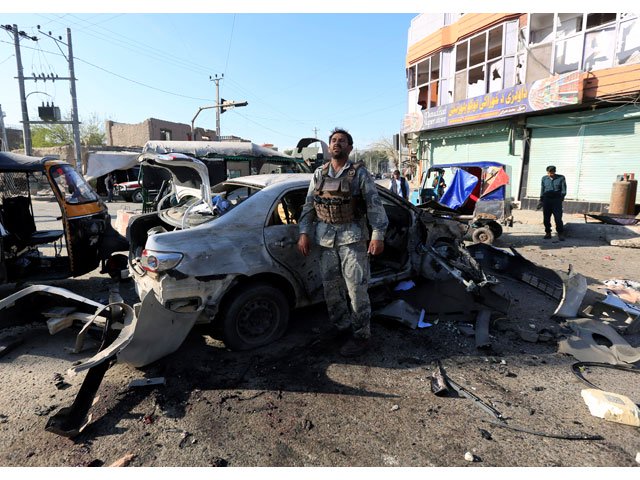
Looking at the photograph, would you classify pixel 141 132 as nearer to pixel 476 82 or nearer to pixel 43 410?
pixel 476 82

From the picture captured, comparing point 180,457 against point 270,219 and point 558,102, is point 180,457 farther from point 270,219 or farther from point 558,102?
point 558,102

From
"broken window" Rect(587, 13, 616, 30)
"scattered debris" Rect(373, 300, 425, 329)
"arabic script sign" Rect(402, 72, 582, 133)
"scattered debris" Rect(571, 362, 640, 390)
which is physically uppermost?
"broken window" Rect(587, 13, 616, 30)

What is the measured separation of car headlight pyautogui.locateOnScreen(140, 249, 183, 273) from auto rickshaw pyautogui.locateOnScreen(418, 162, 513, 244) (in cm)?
574

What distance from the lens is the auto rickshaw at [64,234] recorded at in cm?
450

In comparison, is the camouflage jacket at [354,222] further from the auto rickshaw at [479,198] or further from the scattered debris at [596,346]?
the auto rickshaw at [479,198]

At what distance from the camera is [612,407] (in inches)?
96.0

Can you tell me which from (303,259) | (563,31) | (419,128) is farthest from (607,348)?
(419,128)

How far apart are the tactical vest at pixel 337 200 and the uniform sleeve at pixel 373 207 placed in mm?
80

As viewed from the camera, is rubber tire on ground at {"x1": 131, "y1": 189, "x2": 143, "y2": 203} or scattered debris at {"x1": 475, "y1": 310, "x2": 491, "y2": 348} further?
rubber tire on ground at {"x1": 131, "y1": 189, "x2": 143, "y2": 203}

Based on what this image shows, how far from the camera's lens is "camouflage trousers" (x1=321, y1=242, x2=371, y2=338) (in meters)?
3.28

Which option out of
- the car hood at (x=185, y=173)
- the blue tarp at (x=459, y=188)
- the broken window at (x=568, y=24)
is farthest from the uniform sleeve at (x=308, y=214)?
the broken window at (x=568, y=24)

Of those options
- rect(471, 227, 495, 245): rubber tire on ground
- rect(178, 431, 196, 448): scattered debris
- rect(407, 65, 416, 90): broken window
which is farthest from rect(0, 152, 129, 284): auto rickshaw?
rect(407, 65, 416, 90): broken window

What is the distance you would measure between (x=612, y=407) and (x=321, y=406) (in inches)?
73.5

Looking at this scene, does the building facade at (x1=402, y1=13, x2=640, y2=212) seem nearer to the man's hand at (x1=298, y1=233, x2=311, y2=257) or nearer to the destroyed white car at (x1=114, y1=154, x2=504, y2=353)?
the destroyed white car at (x1=114, y1=154, x2=504, y2=353)
